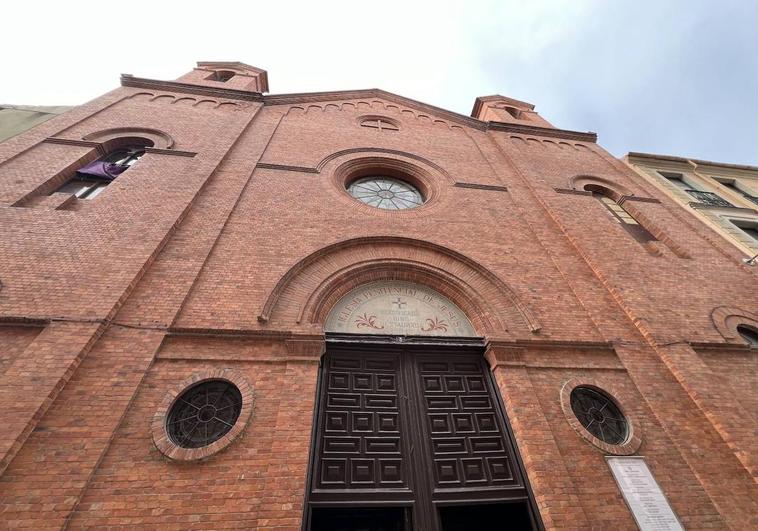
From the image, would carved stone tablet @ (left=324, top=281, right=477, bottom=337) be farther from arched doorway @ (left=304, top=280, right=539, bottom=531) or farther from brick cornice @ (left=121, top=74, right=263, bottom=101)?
brick cornice @ (left=121, top=74, right=263, bottom=101)

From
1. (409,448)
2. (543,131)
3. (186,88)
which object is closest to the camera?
(409,448)

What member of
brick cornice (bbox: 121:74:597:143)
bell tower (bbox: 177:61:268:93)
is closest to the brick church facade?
brick cornice (bbox: 121:74:597:143)

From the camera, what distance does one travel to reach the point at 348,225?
6559mm

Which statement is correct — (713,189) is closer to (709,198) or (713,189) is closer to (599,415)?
(709,198)

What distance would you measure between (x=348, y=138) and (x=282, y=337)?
6862mm

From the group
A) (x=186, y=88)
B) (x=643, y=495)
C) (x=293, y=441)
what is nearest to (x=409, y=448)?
(x=293, y=441)

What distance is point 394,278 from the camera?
6.10 m

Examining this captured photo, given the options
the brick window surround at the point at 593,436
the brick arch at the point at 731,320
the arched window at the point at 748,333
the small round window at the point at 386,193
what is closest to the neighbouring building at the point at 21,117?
the small round window at the point at 386,193

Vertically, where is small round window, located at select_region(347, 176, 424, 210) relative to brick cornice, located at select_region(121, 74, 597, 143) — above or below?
below

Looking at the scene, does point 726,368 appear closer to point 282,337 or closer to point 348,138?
point 282,337

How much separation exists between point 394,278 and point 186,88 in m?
9.46

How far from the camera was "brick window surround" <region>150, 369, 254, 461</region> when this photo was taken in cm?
347

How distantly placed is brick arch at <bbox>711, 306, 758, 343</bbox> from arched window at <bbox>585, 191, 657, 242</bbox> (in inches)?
100

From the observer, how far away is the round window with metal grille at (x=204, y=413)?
3709 mm
